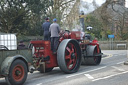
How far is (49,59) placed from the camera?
1032 cm

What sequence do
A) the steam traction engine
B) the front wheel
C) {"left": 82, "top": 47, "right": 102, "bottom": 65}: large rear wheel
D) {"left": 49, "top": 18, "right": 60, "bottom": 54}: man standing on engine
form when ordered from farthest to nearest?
1. {"left": 82, "top": 47, "right": 102, "bottom": 65}: large rear wheel
2. {"left": 49, "top": 18, "right": 60, "bottom": 54}: man standing on engine
3. the steam traction engine
4. the front wheel

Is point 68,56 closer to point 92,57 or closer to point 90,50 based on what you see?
point 90,50

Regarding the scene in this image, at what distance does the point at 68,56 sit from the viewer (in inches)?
429

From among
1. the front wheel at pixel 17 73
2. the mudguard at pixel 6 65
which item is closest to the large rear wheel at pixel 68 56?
the front wheel at pixel 17 73

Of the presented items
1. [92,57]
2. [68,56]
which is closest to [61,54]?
[68,56]

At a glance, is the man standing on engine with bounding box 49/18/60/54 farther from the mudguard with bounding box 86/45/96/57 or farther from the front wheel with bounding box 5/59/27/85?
the mudguard with bounding box 86/45/96/57

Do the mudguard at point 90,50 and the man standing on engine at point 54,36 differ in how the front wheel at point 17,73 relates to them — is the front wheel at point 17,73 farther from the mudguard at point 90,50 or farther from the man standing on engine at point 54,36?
the mudguard at point 90,50

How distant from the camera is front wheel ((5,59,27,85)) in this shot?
7874mm

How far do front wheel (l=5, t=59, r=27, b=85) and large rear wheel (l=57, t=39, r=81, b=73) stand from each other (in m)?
2.15

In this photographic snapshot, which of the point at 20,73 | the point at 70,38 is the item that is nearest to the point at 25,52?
the point at 20,73

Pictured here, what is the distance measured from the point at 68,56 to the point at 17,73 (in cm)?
321

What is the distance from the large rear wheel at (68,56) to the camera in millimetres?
10273

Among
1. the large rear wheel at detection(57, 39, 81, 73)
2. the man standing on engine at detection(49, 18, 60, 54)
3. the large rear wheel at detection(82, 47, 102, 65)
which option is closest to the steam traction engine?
the large rear wheel at detection(57, 39, 81, 73)

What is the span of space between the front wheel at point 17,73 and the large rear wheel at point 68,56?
215 centimetres
